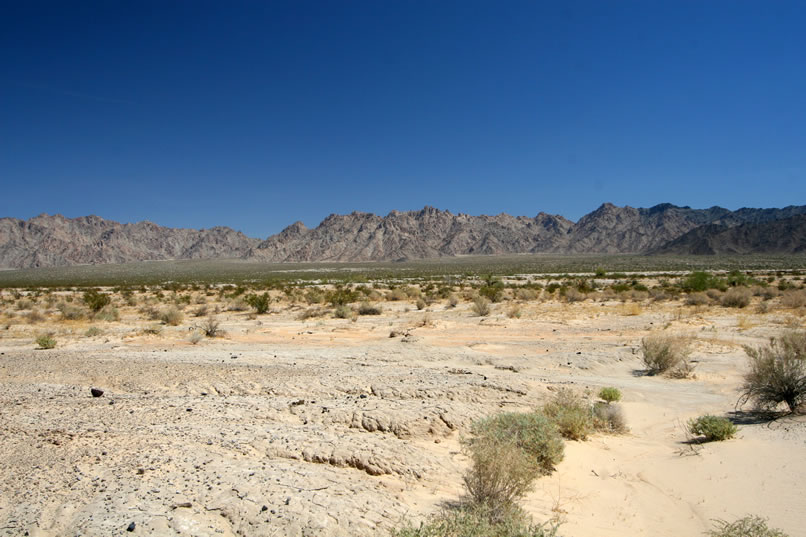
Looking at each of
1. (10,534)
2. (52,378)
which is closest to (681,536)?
(10,534)

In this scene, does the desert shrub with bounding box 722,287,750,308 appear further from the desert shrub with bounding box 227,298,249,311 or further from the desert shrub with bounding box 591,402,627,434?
the desert shrub with bounding box 227,298,249,311

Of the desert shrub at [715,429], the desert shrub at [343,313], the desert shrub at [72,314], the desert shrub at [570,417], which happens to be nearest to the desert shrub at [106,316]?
the desert shrub at [72,314]

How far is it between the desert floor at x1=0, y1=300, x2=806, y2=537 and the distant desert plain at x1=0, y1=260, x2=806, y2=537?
3 cm

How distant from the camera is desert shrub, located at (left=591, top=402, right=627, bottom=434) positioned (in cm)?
827

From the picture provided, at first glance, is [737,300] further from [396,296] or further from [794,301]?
[396,296]

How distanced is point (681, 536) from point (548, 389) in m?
5.35

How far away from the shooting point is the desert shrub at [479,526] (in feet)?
13.4

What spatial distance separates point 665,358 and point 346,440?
9.56 meters

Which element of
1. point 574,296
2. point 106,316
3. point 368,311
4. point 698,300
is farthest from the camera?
point 574,296

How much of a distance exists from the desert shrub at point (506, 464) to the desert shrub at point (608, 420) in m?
2.12

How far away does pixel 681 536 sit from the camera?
4977 mm

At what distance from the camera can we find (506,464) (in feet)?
16.4

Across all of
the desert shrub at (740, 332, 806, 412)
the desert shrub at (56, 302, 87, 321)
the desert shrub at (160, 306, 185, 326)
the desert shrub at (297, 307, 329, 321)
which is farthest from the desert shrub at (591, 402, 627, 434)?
the desert shrub at (56, 302, 87, 321)

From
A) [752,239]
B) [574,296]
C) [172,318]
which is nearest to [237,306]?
[172,318]
